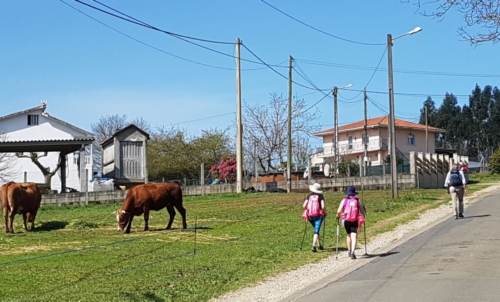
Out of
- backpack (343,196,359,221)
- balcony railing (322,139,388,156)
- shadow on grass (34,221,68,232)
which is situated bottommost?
shadow on grass (34,221,68,232)

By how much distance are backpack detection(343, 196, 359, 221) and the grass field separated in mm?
1291

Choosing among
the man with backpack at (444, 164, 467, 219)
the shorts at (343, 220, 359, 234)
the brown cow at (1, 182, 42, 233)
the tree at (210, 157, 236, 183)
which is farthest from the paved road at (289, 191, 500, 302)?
the tree at (210, 157, 236, 183)

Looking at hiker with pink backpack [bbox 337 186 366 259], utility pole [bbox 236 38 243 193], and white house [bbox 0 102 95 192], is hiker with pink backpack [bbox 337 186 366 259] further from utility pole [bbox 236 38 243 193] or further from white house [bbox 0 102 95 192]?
white house [bbox 0 102 95 192]

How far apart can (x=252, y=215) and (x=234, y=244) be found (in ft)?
30.1

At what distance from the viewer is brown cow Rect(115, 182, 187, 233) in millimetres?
22719

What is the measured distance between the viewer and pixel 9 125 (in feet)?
208

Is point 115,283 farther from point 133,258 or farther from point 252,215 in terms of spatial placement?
point 252,215

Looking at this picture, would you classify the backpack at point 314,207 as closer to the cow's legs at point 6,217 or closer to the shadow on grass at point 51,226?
the shadow on grass at point 51,226

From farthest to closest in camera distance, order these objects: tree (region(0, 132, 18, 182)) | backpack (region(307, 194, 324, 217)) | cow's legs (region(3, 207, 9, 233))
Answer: tree (region(0, 132, 18, 182)) → cow's legs (region(3, 207, 9, 233)) → backpack (region(307, 194, 324, 217))

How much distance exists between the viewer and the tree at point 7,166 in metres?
58.6

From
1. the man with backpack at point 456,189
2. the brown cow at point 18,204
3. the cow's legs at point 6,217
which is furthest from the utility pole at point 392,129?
the cow's legs at point 6,217

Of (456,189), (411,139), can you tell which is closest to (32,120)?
(411,139)

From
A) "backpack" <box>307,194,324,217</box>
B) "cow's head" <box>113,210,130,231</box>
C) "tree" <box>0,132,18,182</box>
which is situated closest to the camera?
"backpack" <box>307,194,324,217</box>

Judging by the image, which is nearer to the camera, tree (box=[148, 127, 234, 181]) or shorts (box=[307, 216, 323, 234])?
shorts (box=[307, 216, 323, 234])
